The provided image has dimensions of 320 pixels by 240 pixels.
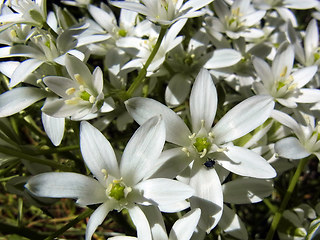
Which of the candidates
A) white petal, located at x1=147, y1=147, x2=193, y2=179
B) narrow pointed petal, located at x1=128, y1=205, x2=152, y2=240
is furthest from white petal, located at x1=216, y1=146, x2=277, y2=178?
narrow pointed petal, located at x1=128, y1=205, x2=152, y2=240

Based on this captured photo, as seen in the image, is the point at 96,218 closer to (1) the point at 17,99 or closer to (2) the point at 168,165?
(2) the point at 168,165

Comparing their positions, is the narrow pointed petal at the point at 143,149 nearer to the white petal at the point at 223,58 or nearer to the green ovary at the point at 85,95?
the green ovary at the point at 85,95

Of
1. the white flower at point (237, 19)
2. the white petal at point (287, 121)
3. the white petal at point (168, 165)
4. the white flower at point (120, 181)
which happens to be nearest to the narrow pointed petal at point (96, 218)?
the white flower at point (120, 181)

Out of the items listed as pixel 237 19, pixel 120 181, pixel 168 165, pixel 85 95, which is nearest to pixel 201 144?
pixel 168 165

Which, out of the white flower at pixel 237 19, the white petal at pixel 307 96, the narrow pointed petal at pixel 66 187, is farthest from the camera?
the white flower at pixel 237 19

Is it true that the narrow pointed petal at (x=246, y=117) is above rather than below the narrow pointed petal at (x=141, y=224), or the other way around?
above

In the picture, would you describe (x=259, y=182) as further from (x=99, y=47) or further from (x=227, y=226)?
(x=99, y=47)

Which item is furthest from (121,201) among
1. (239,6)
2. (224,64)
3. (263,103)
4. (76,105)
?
(239,6)

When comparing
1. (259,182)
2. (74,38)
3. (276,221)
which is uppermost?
(74,38)

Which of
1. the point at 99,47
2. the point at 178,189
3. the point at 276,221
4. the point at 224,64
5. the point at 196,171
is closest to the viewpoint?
the point at 178,189
